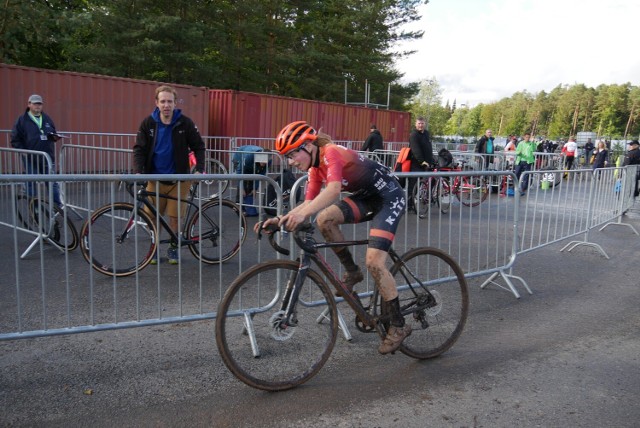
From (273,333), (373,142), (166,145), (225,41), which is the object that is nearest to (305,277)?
(273,333)

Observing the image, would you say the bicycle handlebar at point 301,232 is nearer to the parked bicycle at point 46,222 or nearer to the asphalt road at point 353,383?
the asphalt road at point 353,383

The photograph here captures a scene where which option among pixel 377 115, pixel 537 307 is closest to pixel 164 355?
pixel 537 307

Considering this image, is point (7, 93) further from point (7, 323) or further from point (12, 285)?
point (7, 323)

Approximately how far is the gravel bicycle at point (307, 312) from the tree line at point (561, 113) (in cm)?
9684

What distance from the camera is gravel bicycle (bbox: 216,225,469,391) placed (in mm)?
3676

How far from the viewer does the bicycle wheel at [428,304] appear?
166 inches

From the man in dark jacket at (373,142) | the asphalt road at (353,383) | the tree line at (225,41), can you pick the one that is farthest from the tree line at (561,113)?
the asphalt road at (353,383)

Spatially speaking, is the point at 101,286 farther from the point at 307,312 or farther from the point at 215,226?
the point at 307,312

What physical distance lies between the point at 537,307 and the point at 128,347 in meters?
3.95

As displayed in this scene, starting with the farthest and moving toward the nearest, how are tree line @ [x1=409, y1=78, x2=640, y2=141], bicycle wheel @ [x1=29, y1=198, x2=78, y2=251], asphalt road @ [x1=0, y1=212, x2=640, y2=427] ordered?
tree line @ [x1=409, y1=78, x2=640, y2=141] < bicycle wheel @ [x1=29, y1=198, x2=78, y2=251] < asphalt road @ [x1=0, y1=212, x2=640, y2=427]

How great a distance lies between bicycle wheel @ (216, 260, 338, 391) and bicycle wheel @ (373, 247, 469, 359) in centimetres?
47

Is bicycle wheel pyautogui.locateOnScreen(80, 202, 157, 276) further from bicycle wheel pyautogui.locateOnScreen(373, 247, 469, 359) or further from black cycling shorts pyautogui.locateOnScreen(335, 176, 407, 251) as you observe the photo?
bicycle wheel pyautogui.locateOnScreen(373, 247, 469, 359)

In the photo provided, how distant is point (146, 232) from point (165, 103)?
148cm

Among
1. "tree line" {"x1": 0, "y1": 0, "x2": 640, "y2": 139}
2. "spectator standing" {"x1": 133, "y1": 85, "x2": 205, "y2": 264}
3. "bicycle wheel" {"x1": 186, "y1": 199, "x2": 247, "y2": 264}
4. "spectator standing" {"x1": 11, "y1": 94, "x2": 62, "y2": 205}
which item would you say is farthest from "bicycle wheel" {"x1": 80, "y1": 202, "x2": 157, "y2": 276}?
"tree line" {"x1": 0, "y1": 0, "x2": 640, "y2": 139}
